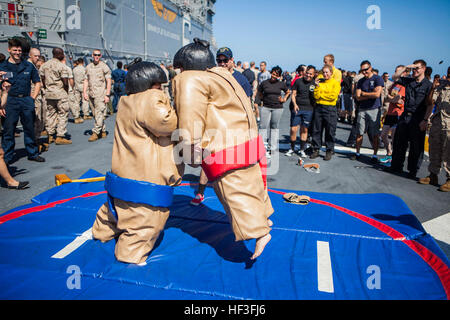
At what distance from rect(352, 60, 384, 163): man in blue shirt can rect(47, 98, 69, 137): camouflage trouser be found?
572cm

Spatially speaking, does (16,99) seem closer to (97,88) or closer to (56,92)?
(56,92)

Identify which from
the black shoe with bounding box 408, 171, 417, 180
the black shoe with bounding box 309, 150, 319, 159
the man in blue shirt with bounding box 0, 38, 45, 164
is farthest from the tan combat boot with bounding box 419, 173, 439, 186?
the man in blue shirt with bounding box 0, 38, 45, 164

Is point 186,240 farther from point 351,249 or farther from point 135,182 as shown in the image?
point 351,249

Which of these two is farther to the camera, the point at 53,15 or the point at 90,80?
the point at 53,15

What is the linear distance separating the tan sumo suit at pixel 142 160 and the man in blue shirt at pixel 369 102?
453 centimetres

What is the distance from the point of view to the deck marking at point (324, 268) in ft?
6.66

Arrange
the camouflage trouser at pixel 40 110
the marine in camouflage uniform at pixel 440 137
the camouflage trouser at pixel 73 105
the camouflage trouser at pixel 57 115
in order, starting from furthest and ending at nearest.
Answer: the camouflage trouser at pixel 73 105 < the camouflage trouser at pixel 57 115 < the camouflage trouser at pixel 40 110 < the marine in camouflage uniform at pixel 440 137

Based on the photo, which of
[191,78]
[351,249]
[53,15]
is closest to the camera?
[191,78]

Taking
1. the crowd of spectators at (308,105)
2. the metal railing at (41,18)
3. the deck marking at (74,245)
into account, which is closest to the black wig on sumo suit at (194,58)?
the deck marking at (74,245)

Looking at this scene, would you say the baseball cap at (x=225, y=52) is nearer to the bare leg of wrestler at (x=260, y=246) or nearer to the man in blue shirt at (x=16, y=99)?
the bare leg of wrestler at (x=260, y=246)

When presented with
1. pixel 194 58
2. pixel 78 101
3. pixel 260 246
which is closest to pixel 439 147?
pixel 260 246
